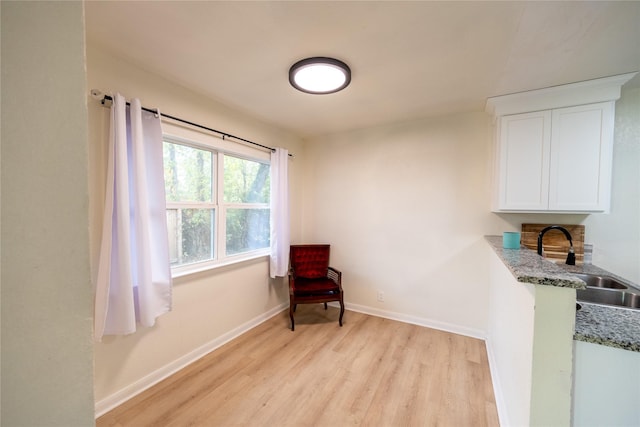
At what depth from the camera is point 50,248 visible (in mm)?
422

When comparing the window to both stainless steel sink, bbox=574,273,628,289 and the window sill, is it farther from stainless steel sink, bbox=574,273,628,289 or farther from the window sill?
stainless steel sink, bbox=574,273,628,289

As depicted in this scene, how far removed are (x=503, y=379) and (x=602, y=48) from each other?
229cm

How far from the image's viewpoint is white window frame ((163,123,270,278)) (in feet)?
7.02

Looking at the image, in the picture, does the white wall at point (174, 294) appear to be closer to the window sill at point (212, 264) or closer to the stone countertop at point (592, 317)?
the window sill at point (212, 264)

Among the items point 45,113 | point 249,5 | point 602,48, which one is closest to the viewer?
point 45,113

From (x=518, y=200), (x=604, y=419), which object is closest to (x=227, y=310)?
(x=604, y=419)

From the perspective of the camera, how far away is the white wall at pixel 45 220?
0.38 m

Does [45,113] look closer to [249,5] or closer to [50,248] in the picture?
[50,248]

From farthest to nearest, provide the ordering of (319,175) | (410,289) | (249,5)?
(319,175), (410,289), (249,5)

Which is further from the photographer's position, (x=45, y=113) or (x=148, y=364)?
(x=148, y=364)

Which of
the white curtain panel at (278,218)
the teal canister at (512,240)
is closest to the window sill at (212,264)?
the white curtain panel at (278,218)

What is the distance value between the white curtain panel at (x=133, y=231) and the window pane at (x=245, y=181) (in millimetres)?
800

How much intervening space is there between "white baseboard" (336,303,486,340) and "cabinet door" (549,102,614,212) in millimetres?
1506

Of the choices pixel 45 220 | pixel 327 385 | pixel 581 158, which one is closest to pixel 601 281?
pixel 581 158
